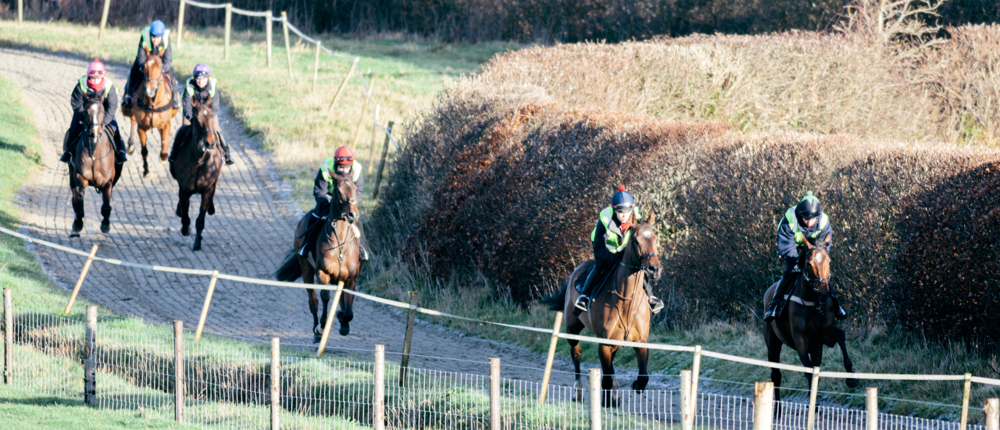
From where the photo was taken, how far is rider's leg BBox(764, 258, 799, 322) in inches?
383

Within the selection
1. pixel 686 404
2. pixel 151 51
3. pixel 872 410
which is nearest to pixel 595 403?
pixel 686 404

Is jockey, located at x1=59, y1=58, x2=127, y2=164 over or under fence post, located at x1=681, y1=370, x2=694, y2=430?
over

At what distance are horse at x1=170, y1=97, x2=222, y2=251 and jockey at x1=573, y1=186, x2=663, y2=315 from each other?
Result: 345 inches

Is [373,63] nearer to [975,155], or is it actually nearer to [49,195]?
[49,195]

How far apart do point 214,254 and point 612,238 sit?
1020 cm

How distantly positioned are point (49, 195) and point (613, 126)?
12.5 metres

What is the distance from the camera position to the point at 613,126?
14.7m

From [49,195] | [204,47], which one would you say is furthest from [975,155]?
[204,47]

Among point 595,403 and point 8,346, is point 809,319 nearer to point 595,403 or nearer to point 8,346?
point 595,403

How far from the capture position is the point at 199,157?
1677 cm

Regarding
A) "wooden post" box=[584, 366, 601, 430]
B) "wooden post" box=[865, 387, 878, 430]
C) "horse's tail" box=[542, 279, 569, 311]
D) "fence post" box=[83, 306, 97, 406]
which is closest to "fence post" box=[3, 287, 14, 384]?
"fence post" box=[83, 306, 97, 406]

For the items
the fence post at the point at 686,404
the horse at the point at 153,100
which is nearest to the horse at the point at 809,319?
the fence post at the point at 686,404

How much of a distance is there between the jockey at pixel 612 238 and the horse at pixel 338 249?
3.04 metres

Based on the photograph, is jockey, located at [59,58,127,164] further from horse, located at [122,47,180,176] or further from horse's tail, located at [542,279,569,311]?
horse's tail, located at [542,279,569,311]
